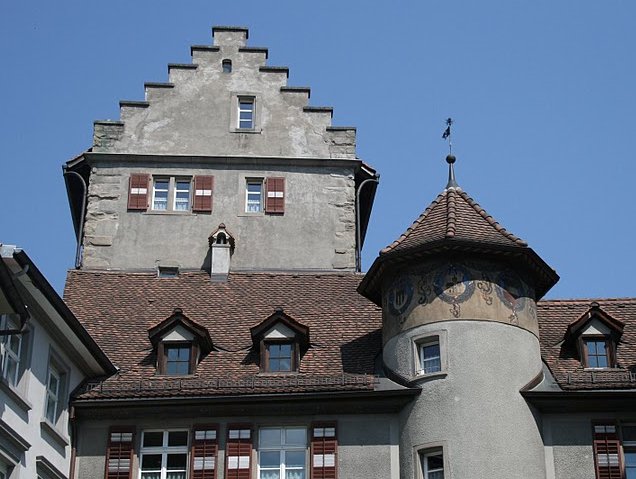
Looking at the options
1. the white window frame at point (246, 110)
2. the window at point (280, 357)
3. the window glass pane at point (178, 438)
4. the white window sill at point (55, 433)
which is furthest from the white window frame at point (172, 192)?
the white window sill at point (55, 433)

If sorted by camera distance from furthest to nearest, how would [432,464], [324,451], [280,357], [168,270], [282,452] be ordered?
[168,270] < [280,357] < [282,452] < [324,451] < [432,464]

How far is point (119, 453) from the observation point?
91.1ft

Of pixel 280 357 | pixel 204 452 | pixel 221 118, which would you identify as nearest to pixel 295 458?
pixel 204 452

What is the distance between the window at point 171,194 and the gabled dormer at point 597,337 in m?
13.3

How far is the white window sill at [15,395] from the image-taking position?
79.9ft

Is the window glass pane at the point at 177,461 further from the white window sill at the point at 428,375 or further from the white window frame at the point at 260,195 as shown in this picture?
the white window frame at the point at 260,195

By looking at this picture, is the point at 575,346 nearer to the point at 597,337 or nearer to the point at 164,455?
the point at 597,337

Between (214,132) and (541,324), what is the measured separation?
12.6 m

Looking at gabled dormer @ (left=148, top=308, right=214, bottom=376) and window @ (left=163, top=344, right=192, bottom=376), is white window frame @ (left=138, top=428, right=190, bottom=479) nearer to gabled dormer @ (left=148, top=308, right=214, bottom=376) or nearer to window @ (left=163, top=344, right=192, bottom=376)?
window @ (left=163, top=344, right=192, bottom=376)

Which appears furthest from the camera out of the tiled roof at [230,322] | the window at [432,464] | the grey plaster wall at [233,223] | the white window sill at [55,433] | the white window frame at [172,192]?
the white window frame at [172,192]

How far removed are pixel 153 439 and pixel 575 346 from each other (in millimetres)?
9344

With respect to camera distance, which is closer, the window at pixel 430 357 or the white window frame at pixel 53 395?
the white window frame at pixel 53 395

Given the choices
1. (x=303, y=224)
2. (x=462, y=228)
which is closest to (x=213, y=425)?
(x=462, y=228)

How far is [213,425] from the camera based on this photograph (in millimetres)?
28047
